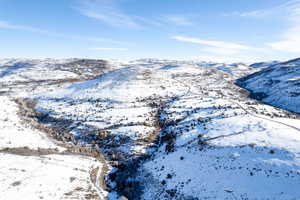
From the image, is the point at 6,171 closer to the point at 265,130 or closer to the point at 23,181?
the point at 23,181

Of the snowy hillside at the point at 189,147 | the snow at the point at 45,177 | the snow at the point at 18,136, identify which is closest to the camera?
the snowy hillside at the point at 189,147

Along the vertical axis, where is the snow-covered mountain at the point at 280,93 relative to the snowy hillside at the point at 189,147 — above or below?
above

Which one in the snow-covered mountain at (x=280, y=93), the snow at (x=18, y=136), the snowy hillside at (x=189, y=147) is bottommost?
the snow at (x=18, y=136)

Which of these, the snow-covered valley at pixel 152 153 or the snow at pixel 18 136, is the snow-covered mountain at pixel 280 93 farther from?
the snow at pixel 18 136

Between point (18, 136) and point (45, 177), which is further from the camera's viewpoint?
point (18, 136)

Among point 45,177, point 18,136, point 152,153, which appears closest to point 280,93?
point 152,153

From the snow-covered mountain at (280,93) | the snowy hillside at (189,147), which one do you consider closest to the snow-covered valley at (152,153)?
the snowy hillside at (189,147)

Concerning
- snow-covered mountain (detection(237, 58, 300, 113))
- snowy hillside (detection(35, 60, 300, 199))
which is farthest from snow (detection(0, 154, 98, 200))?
snow-covered mountain (detection(237, 58, 300, 113))

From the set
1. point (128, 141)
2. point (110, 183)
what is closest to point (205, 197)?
point (110, 183)

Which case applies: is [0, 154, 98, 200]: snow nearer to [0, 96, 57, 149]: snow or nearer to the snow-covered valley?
the snow-covered valley

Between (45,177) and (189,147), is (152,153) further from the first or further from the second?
(45,177)

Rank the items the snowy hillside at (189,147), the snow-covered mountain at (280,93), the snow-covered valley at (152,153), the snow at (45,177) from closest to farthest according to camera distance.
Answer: the snowy hillside at (189,147), the snow-covered valley at (152,153), the snow at (45,177), the snow-covered mountain at (280,93)
